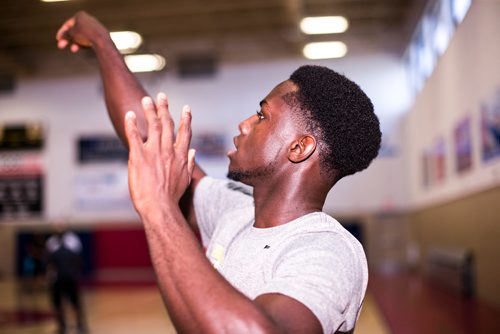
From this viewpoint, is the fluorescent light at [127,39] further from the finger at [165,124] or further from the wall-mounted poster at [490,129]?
the finger at [165,124]

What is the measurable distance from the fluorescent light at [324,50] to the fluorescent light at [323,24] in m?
1.30

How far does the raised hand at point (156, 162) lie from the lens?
1.27 metres

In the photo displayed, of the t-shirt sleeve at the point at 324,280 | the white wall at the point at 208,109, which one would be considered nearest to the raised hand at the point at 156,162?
the t-shirt sleeve at the point at 324,280

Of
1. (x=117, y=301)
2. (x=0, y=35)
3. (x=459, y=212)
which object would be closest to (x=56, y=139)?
(x=0, y=35)

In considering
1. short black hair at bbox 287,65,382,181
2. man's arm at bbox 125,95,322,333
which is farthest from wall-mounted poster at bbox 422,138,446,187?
man's arm at bbox 125,95,322,333

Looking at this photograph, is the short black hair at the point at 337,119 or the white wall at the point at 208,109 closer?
the short black hair at the point at 337,119

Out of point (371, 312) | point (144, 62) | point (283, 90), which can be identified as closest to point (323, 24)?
point (144, 62)

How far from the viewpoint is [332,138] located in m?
1.65

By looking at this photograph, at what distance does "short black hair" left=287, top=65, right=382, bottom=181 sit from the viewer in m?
1.64

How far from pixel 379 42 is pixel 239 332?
15.6m

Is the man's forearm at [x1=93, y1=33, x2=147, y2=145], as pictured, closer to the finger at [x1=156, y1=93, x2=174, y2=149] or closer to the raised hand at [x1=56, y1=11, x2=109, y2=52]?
the raised hand at [x1=56, y1=11, x2=109, y2=52]

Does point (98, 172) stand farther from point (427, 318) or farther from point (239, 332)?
point (239, 332)

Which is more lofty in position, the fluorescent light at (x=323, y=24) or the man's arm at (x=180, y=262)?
the fluorescent light at (x=323, y=24)

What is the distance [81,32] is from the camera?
7.48ft
